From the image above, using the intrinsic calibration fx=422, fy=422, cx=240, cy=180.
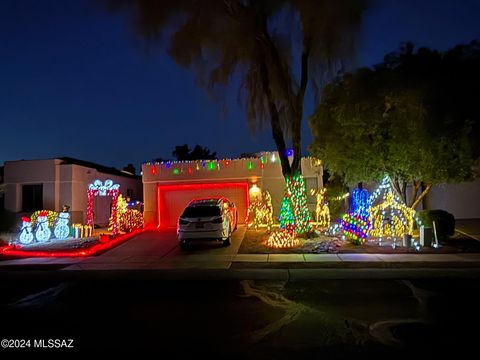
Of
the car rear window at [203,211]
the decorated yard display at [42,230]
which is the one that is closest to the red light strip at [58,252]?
the decorated yard display at [42,230]

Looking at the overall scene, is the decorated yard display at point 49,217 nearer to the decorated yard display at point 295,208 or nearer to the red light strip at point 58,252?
the red light strip at point 58,252

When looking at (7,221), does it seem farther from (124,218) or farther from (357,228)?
(357,228)

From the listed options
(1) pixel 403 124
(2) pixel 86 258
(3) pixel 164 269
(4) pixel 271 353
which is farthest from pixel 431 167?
(2) pixel 86 258

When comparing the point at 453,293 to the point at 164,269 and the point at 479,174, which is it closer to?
the point at 164,269

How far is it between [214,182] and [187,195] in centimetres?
160

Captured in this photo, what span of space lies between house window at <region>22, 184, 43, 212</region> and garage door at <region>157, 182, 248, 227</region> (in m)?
6.32

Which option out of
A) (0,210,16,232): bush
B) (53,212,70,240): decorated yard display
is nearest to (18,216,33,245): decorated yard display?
(53,212,70,240): decorated yard display

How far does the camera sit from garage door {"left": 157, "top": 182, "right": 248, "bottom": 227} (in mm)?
21594

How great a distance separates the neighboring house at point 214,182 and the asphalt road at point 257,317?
1184 cm

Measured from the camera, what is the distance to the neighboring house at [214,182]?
21312 mm

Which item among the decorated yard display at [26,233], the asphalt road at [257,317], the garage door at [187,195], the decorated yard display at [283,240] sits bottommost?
the asphalt road at [257,317]

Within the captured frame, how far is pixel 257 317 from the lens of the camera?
6.77 m

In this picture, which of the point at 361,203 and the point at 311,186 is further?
the point at 311,186

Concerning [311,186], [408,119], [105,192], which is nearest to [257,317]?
[408,119]
